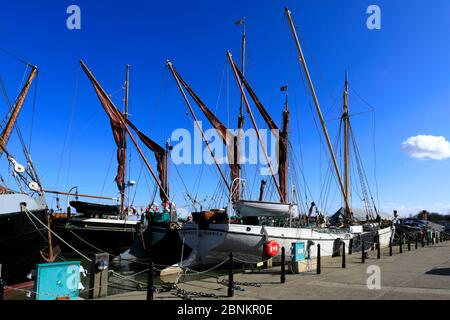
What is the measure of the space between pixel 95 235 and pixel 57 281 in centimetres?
2789

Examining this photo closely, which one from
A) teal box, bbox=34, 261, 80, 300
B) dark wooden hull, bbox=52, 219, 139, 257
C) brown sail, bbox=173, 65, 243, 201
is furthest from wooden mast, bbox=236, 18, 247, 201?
teal box, bbox=34, 261, 80, 300

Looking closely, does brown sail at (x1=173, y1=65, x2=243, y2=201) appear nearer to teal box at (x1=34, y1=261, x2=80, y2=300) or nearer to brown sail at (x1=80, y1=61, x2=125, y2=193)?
brown sail at (x1=80, y1=61, x2=125, y2=193)

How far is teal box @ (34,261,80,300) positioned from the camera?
8687 mm

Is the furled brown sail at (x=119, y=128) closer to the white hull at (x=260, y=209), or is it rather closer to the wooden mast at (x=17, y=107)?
the wooden mast at (x=17, y=107)

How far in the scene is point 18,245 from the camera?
16.1 metres

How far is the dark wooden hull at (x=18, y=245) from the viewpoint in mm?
15719

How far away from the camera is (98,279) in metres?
10.8

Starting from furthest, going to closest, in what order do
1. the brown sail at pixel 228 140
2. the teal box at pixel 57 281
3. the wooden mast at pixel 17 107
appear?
the brown sail at pixel 228 140 → the wooden mast at pixel 17 107 → the teal box at pixel 57 281

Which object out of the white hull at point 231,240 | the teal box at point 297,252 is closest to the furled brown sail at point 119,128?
the white hull at point 231,240

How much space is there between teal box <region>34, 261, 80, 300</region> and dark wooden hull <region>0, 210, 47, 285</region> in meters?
8.31

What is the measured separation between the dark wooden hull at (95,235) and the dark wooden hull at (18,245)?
17083 millimetres

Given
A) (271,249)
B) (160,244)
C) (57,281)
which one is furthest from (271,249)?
(160,244)
